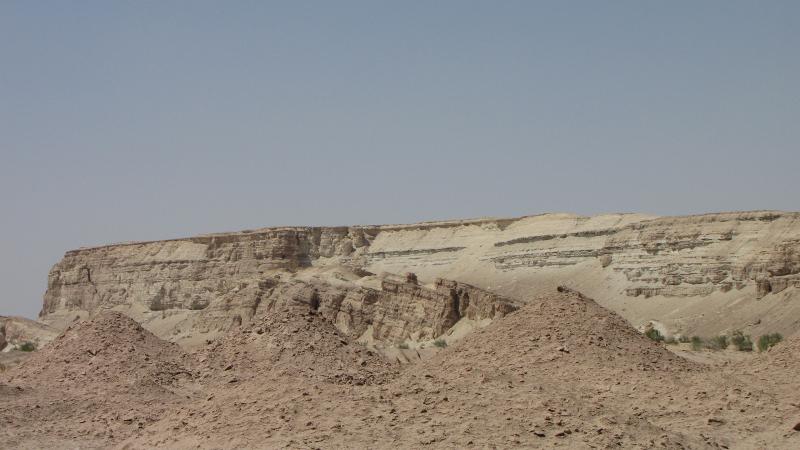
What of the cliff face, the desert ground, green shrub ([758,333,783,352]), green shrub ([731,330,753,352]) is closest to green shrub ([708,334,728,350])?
green shrub ([731,330,753,352])

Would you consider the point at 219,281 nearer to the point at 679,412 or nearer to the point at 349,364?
the point at 349,364

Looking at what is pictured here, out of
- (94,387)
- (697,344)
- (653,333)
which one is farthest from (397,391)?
(653,333)

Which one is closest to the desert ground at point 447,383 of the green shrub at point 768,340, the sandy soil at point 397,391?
the sandy soil at point 397,391

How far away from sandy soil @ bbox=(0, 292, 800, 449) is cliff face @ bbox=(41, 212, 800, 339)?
76.5 feet

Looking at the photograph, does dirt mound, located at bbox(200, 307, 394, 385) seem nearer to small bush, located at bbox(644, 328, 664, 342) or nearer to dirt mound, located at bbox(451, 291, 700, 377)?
dirt mound, located at bbox(451, 291, 700, 377)

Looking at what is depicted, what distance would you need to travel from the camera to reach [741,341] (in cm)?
4306

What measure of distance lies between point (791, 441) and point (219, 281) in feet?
197

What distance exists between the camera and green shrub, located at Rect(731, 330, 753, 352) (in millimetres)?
41972

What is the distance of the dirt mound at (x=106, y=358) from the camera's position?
80.2 feet

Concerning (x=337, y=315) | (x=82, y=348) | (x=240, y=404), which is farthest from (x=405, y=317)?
(x=240, y=404)

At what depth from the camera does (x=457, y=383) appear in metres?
18.0

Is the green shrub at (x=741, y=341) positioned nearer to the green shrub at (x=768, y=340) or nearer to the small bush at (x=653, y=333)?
the green shrub at (x=768, y=340)

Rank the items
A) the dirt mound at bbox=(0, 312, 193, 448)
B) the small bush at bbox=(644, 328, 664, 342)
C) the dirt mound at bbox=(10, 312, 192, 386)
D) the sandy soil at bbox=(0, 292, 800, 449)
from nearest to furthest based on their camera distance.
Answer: the sandy soil at bbox=(0, 292, 800, 449), the dirt mound at bbox=(0, 312, 193, 448), the dirt mound at bbox=(10, 312, 192, 386), the small bush at bbox=(644, 328, 664, 342)

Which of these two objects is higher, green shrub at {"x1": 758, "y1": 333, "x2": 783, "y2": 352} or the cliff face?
the cliff face
